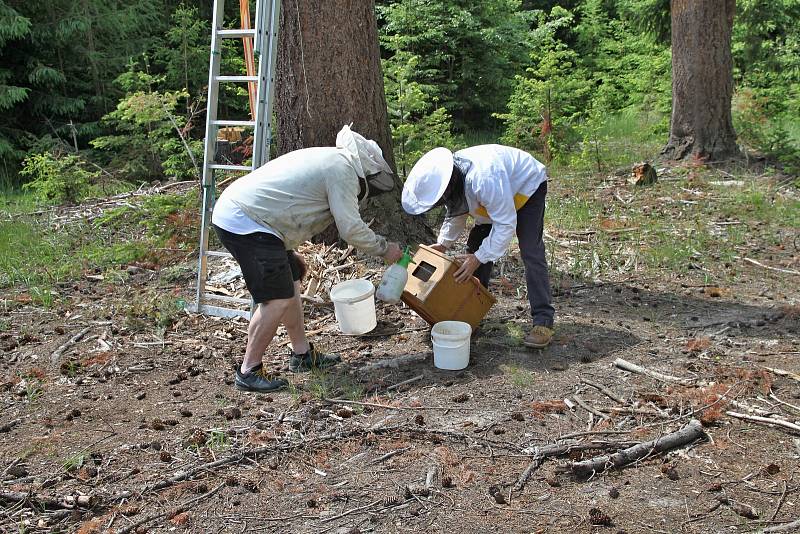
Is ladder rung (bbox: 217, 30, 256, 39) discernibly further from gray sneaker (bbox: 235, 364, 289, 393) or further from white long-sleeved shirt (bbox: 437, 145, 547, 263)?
gray sneaker (bbox: 235, 364, 289, 393)

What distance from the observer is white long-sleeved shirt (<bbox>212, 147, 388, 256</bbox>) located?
15.9 ft

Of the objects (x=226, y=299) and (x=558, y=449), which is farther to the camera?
(x=226, y=299)

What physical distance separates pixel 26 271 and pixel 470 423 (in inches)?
225

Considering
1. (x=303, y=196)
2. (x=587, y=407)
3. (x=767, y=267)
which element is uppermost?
(x=303, y=196)

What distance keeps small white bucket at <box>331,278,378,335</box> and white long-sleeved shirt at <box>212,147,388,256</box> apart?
0.91 metres

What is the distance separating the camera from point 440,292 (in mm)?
5332

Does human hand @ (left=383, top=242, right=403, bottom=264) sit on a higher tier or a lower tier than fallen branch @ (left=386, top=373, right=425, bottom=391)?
higher

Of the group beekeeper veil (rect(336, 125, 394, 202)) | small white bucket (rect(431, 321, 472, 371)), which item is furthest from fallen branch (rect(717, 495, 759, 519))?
beekeeper veil (rect(336, 125, 394, 202))

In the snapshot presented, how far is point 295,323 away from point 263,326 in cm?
35

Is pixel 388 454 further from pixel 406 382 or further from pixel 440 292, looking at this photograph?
pixel 440 292

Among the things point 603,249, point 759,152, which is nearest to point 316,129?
point 603,249

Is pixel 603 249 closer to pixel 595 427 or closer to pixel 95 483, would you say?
pixel 595 427

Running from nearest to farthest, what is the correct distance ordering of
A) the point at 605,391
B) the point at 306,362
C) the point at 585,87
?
the point at 605,391 → the point at 306,362 → the point at 585,87

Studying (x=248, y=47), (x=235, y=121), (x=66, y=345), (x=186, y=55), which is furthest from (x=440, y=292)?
(x=186, y=55)
